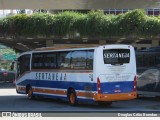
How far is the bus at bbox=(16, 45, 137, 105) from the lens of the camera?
818 inches

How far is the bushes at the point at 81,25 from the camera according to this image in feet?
90.0

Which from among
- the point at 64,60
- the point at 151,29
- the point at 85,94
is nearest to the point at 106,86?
the point at 85,94

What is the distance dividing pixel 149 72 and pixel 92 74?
5.09 meters

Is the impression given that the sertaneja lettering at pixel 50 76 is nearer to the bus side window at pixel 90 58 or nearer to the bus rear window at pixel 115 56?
the bus side window at pixel 90 58

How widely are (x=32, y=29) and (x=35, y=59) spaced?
213 centimetres

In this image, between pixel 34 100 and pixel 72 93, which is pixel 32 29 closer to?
pixel 34 100

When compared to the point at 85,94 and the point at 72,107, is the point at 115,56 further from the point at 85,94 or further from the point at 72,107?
the point at 72,107

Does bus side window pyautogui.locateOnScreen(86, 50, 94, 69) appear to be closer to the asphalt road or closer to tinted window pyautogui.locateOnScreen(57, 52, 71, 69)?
tinted window pyautogui.locateOnScreen(57, 52, 71, 69)

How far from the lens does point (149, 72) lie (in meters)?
25.0

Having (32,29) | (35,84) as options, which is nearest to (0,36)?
(32,29)

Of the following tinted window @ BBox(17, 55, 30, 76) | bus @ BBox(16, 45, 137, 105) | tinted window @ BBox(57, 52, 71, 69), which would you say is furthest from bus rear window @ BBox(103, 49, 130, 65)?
tinted window @ BBox(17, 55, 30, 76)

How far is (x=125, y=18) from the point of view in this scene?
33.1 m

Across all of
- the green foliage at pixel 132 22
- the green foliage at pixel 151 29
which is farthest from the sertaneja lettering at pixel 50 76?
the green foliage at pixel 151 29

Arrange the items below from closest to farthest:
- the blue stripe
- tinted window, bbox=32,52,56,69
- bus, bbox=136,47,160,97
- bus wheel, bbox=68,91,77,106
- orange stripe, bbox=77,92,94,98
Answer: the blue stripe
orange stripe, bbox=77,92,94,98
bus wheel, bbox=68,91,77,106
tinted window, bbox=32,52,56,69
bus, bbox=136,47,160,97
